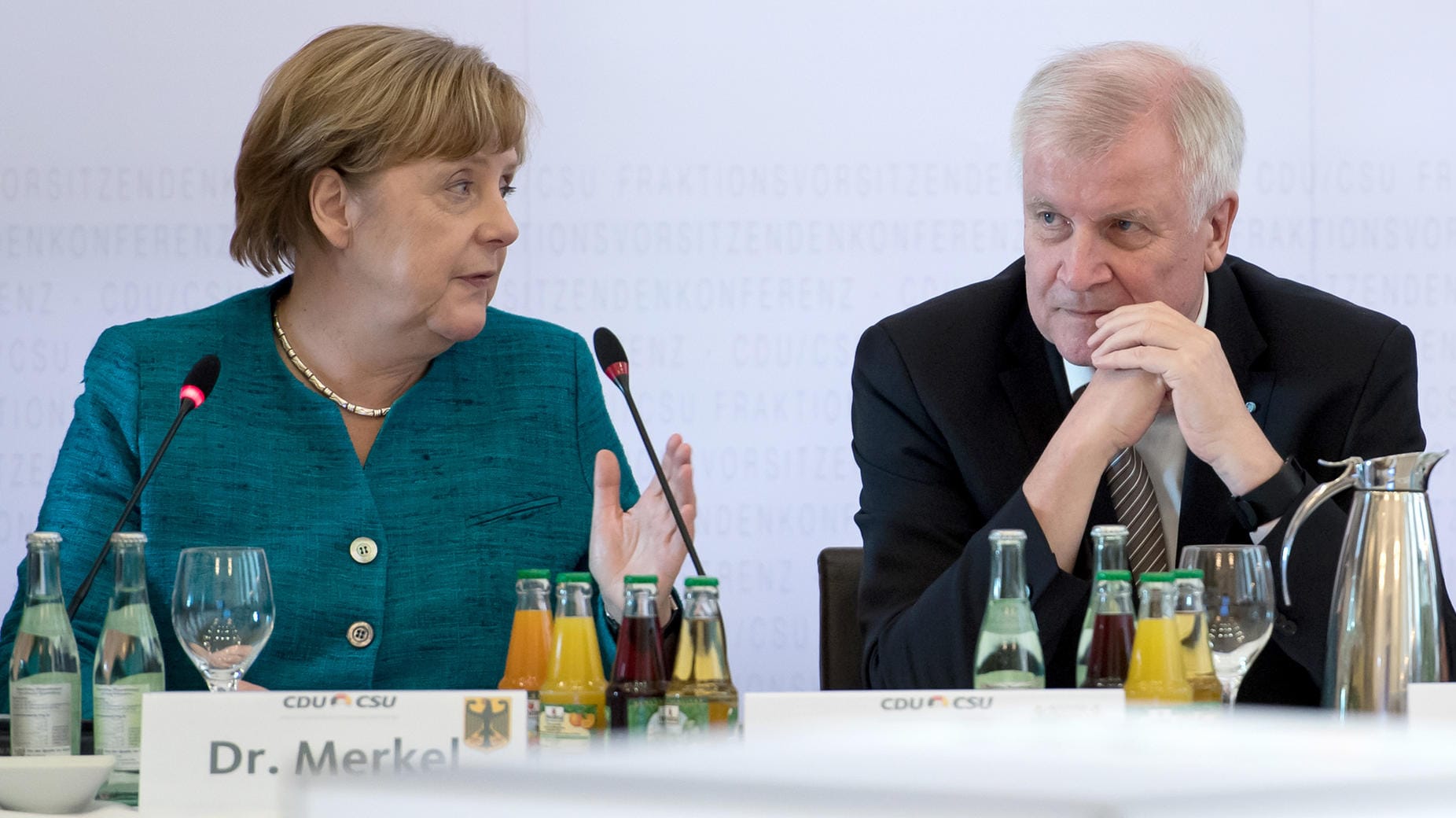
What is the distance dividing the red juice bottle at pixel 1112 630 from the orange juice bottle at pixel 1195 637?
0.13ft

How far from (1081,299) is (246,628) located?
947 mm

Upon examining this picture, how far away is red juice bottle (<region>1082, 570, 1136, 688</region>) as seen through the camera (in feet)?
3.76

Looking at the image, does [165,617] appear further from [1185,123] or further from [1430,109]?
[1430,109]

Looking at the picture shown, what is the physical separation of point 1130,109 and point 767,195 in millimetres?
1452

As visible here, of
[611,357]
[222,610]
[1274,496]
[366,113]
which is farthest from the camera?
[366,113]

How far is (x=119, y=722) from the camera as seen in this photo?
1123 mm

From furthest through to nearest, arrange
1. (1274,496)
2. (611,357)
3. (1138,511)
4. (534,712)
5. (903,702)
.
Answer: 1. (1138,511)
2. (611,357)
3. (1274,496)
4. (534,712)
5. (903,702)

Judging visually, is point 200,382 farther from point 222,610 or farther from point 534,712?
point 534,712

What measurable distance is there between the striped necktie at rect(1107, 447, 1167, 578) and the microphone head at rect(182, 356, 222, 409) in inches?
37.8

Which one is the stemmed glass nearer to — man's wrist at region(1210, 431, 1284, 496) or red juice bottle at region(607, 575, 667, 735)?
man's wrist at region(1210, 431, 1284, 496)

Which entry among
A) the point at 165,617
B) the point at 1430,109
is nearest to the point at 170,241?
the point at 165,617

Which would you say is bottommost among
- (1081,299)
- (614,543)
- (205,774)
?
(205,774)

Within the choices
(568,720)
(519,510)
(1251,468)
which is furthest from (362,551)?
(1251,468)

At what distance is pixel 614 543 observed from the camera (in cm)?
162
